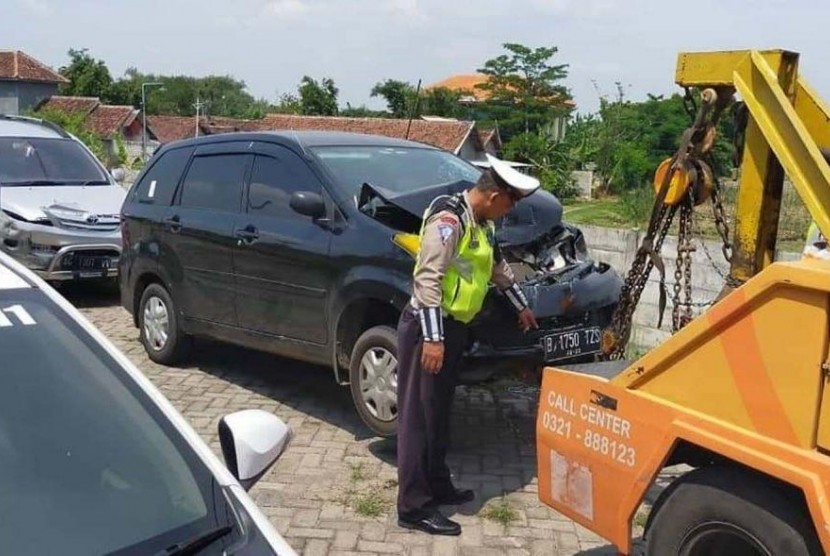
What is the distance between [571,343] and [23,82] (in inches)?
2801

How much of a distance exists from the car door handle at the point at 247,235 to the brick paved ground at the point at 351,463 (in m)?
1.19

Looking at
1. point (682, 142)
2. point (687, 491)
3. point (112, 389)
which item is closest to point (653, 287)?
point (682, 142)

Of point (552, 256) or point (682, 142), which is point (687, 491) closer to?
point (682, 142)

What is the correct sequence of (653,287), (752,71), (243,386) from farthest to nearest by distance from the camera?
(653,287)
(243,386)
(752,71)

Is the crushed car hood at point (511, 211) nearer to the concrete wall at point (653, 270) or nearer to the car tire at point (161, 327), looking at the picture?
the concrete wall at point (653, 270)

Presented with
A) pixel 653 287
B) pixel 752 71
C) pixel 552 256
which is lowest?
pixel 653 287

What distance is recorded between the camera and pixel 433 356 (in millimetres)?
4230

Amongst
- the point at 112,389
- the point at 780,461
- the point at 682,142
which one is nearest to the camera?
the point at 112,389

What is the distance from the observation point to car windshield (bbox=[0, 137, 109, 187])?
10.9 metres

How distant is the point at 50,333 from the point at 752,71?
2.55 m

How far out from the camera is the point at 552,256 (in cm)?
566

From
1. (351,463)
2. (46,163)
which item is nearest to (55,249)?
(46,163)

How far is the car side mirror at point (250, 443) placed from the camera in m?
2.53

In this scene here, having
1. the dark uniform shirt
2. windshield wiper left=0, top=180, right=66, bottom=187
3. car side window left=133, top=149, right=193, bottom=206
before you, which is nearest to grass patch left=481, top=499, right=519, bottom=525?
the dark uniform shirt
